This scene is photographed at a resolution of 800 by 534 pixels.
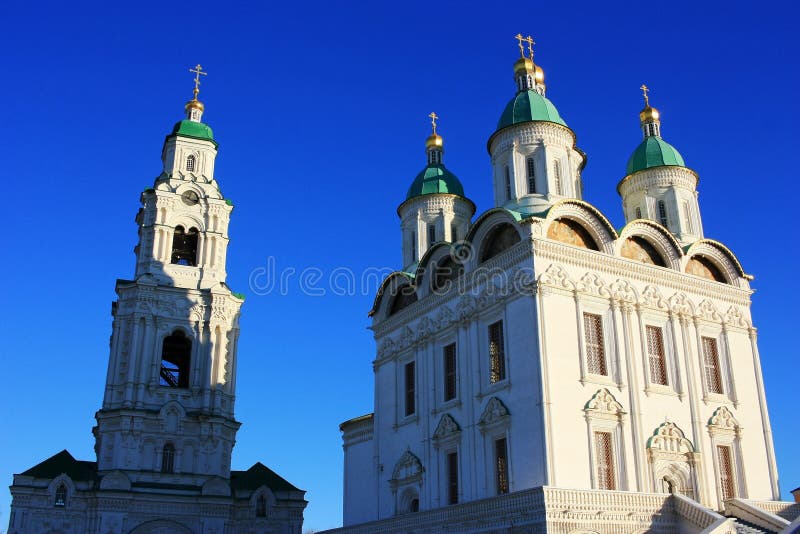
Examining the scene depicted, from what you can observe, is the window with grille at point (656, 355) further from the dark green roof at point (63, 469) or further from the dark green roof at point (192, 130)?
the dark green roof at point (192, 130)

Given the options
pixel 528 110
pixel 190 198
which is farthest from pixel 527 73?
pixel 190 198

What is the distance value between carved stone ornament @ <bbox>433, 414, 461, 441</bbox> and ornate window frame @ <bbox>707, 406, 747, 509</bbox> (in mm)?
7331

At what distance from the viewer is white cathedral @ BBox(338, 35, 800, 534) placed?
Result: 21016mm

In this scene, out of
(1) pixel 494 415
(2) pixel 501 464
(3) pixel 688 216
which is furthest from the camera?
(3) pixel 688 216

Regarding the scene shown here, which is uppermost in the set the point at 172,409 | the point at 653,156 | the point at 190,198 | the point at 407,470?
the point at 190,198

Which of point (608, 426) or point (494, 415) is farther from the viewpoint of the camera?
point (494, 415)

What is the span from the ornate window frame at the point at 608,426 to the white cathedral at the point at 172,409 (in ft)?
58.2

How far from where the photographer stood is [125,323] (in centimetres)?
3547

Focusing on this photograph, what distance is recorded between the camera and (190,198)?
3862 cm

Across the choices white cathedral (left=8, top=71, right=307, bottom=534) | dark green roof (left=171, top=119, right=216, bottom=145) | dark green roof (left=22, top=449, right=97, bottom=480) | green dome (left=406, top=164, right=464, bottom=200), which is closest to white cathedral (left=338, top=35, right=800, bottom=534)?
green dome (left=406, top=164, right=464, bottom=200)

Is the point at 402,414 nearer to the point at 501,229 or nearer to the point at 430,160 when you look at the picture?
the point at 501,229

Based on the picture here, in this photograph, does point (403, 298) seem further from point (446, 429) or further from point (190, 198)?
point (190, 198)

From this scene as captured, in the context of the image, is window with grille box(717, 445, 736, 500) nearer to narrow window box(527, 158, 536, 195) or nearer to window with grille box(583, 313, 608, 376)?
window with grille box(583, 313, 608, 376)

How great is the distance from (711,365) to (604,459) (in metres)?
5.79
